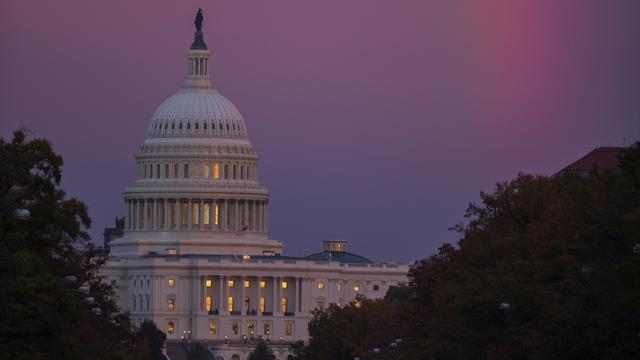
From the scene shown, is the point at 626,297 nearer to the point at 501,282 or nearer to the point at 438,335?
the point at 501,282

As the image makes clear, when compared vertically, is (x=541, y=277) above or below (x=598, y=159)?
below

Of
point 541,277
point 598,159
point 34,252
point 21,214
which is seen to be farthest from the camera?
point 598,159

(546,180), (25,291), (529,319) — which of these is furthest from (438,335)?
(25,291)

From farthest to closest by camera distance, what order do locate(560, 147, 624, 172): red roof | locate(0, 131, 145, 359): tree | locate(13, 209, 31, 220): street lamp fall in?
locate(560, 147, 624, 172): red roof, locate(0, 131, 145, 359): tree, locate(13, 209, 31, 220): street lamp

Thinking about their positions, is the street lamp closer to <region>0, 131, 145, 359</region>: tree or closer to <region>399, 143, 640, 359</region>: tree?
<region>0, 131, 145, 359</region>: tree

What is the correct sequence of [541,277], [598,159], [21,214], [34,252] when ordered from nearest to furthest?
1. [21,214]
2. [34,252]
3. [541,277]
4. [598,159]

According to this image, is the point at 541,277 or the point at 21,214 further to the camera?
the point at 541,277

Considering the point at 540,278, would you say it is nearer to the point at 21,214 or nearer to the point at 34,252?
the point at 34,252

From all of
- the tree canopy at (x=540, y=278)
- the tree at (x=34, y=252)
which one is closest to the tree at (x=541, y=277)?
the tree canopy at (x=540, y=278)

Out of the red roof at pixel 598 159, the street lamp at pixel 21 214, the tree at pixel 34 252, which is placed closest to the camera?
the street lamp at pixel 21 214

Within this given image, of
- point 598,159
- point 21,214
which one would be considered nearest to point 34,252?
point 21,214

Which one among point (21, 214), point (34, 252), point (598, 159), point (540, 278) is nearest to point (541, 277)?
point (540, 278)

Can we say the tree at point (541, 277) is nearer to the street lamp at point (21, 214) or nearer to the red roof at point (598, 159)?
the street lamp at point (21, 214)

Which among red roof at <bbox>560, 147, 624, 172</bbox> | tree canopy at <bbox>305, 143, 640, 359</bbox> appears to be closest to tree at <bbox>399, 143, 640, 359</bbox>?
tree canopy at <bbox>305, 143, 640, 359</bbox>
